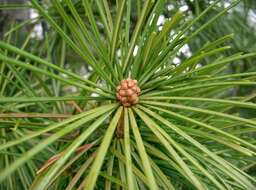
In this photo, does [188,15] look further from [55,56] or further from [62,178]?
[62,178]

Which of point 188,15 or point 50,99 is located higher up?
point 188,15

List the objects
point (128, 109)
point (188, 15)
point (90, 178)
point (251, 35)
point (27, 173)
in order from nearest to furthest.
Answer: point (90, 178)
point (128, 109)
point (27, 173)
point (188, 15)
point (251, 35)

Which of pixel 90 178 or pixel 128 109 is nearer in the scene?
pixel 90 178

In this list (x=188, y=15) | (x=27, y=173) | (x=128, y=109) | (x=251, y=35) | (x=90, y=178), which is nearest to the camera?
(x=90, y=178)

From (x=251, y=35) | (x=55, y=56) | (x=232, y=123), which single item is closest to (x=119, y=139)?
(x=232, y=123)

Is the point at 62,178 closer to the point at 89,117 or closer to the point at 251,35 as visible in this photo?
the point at 89,117

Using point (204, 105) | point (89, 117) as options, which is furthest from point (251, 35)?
point (89, 117)

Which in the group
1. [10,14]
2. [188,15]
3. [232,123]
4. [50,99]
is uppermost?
[10,14]
